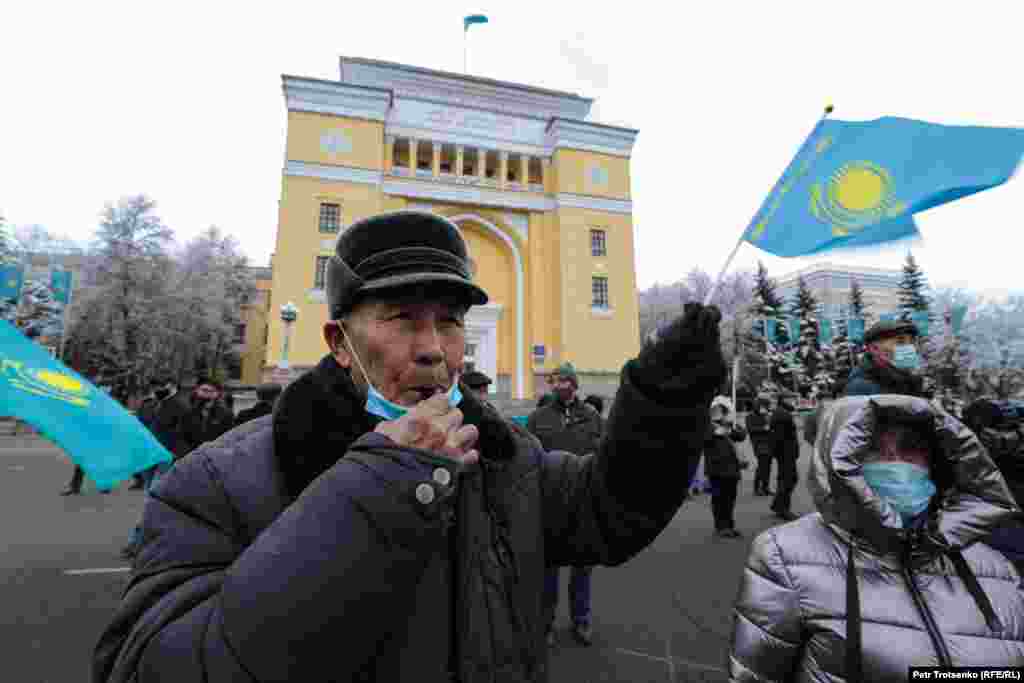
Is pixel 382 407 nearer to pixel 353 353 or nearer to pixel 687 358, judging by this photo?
pixel 353 353

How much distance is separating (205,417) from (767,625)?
739 cm

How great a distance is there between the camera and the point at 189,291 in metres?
34.7

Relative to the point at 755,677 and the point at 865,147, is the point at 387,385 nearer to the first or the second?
the point at 755,677

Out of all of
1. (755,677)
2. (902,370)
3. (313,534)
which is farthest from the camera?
(902,370)

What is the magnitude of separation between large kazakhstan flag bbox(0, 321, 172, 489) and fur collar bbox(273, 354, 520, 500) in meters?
3.26

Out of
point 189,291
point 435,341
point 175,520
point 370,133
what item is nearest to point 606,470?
point 435,341

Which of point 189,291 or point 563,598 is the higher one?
point 189,291

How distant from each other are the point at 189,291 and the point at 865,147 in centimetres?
4021

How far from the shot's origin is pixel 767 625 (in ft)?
6.46

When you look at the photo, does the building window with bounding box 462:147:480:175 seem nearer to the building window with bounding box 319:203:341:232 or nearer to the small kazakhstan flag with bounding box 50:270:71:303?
the building window with bounding box 319:203:341:232

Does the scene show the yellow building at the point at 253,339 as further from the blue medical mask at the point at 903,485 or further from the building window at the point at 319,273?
the blue medical mask at the point at 903,485

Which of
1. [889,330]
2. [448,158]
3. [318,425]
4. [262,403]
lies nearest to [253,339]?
[448,158]

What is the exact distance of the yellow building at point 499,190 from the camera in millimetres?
26969

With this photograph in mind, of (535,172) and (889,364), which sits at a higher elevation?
(535,172)
